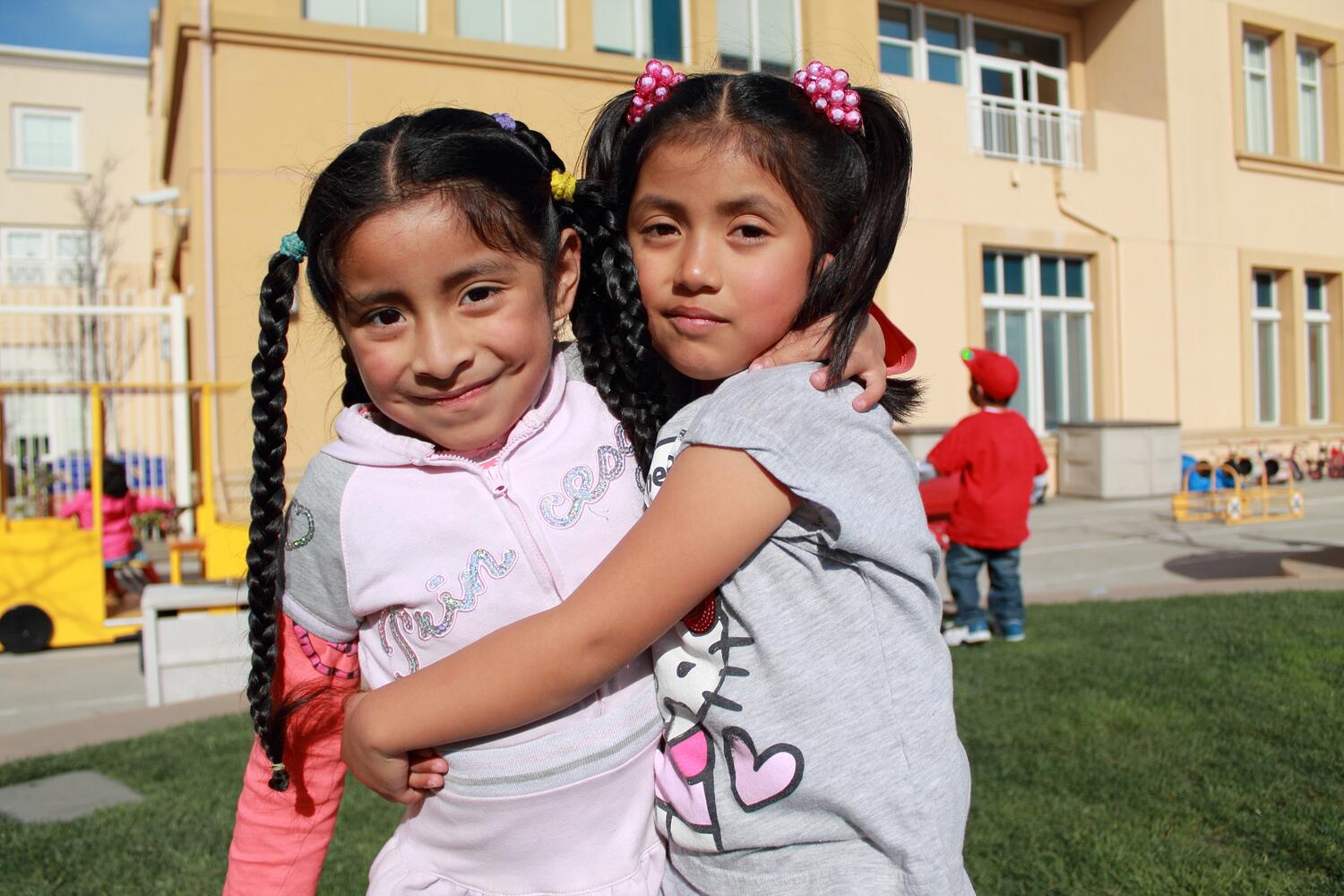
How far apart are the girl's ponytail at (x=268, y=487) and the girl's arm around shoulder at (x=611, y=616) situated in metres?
0.22

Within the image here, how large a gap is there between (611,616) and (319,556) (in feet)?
1.38

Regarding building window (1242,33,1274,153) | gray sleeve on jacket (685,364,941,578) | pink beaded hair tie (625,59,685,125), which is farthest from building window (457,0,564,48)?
building window (1242,33,1274,153)

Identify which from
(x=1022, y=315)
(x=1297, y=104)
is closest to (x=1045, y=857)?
(x=1022, y=315)

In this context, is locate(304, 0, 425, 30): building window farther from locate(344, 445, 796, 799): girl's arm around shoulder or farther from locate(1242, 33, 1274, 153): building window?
locate(1242, 33, 1274, 153): building window

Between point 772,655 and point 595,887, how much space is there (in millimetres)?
380

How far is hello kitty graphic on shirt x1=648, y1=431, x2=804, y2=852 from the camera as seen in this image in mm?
Result: 1238

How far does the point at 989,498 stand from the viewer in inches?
250

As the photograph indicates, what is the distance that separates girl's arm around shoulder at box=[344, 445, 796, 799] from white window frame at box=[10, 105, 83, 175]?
29.7 metres

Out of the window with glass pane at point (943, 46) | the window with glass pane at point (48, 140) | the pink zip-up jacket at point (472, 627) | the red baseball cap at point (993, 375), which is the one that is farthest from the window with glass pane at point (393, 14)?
the window with glass pane at point (48, 140)

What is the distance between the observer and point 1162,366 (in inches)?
682

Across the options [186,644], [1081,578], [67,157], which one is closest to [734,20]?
[1081,578]

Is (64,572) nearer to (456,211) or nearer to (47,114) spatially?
(456,211)

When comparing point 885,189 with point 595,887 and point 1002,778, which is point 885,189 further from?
point 1002,778

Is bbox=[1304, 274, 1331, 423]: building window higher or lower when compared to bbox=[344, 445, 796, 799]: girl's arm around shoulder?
higher
